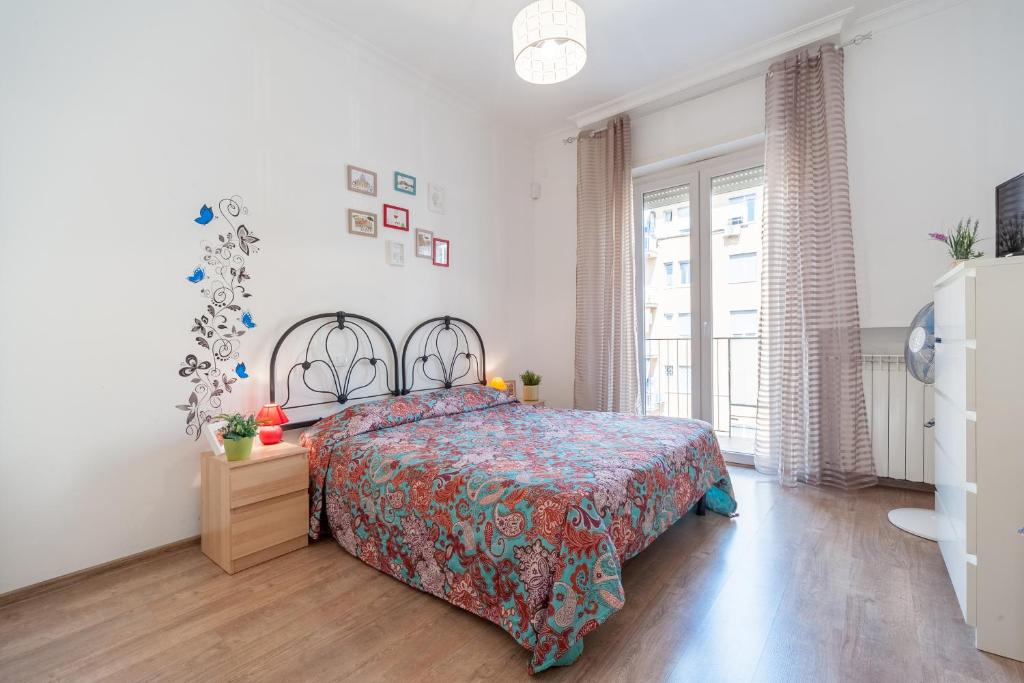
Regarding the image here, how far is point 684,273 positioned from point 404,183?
2.41m

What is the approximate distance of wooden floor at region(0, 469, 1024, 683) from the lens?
142 cm

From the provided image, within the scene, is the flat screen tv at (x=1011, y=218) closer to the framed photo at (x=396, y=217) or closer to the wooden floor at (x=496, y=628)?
the wooden floor at (x=496, y=628)

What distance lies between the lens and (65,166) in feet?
6.42

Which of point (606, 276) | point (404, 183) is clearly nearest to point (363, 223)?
point (404, 183)

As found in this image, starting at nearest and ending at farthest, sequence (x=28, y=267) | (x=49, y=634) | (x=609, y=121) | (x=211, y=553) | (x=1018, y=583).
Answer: (x=1018, y=583)
(x=49, y=634)
(x=28, y=267)
(x=211, y=553)
(x=609, y=121)

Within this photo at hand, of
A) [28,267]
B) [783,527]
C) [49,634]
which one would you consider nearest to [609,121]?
[783,527]

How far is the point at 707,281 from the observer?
3686 millimetres

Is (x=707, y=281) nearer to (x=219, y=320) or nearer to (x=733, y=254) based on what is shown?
(x=733, y=254)

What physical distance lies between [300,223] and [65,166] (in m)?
1.02

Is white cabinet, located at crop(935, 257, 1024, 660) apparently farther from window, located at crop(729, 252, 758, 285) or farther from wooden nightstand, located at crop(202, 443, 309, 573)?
wooden nightstand, located at crop(202, 443, 309, 573)

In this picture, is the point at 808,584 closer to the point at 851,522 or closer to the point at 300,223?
the point at 851,522

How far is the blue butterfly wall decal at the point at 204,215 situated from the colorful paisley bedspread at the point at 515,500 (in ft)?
4.01

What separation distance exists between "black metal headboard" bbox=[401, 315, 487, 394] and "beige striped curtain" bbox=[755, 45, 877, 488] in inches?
87.1

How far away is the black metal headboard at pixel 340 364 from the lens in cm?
270
